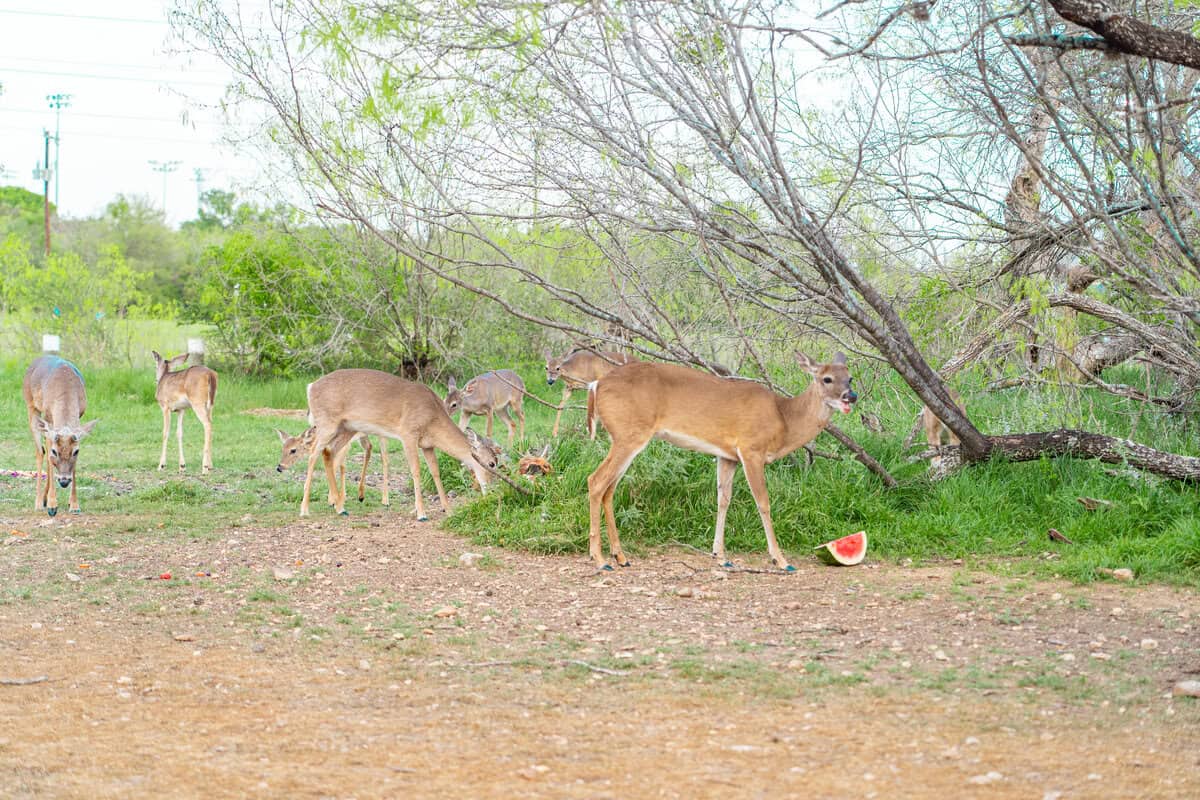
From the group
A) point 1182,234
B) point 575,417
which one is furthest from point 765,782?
point 575,417

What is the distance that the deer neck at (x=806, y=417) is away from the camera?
29.7 feet

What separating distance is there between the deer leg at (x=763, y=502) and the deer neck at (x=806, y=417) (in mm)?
392

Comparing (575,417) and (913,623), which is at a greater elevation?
(575,417)

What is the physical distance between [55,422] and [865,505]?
732 cm

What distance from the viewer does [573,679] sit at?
576cm

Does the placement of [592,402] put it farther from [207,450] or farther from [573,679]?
[207,450]

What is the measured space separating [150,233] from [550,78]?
165ft

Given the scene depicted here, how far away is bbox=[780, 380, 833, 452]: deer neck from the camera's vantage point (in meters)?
9.04

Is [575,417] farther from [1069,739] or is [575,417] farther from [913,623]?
[1069,739]

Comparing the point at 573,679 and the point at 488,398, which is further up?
the point at 488,398

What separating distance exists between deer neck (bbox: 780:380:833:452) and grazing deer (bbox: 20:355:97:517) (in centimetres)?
608

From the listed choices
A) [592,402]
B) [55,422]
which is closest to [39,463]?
[55,422]

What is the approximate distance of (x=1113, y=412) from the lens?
1138 cm

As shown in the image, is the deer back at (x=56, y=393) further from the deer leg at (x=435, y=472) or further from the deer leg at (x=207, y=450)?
the deer leg at (x=435, y=472)
